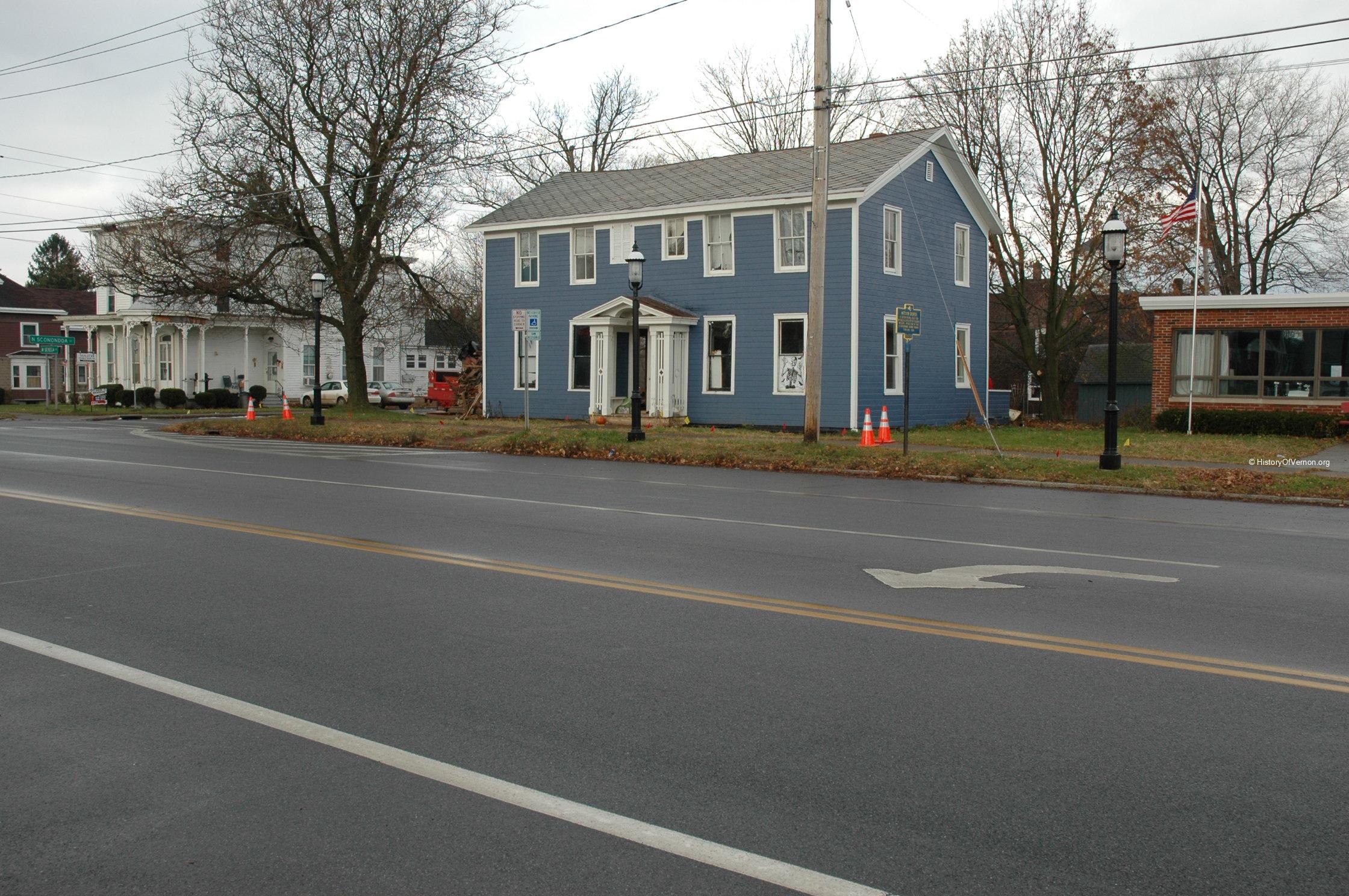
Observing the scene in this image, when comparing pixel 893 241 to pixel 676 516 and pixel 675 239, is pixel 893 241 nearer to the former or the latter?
pixel 675 239

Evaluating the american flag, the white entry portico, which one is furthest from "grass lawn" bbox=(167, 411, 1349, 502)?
the american flag

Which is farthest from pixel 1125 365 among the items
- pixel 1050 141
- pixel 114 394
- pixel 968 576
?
pixel 968 576

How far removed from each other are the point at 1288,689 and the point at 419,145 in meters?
32.9

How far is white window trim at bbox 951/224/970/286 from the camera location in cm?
3284

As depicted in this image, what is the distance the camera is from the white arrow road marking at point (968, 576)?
8.23 metres

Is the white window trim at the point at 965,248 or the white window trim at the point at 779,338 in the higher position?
the white window trim at the point at 965,248

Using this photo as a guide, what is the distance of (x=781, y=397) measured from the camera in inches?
1150

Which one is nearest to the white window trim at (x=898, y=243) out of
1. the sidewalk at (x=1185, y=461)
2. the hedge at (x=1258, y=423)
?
the sidewalk at (x=1185, y=461)

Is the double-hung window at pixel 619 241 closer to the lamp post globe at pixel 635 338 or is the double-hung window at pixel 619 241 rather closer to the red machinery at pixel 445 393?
the red machinery at pixel 445 393

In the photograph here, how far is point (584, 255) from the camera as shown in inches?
1304

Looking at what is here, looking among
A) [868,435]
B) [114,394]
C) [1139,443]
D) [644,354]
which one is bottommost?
[1139,443]

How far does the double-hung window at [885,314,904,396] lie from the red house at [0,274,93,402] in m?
49.0

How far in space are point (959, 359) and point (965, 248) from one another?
3.52 meters

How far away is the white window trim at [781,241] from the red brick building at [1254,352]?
960cm
